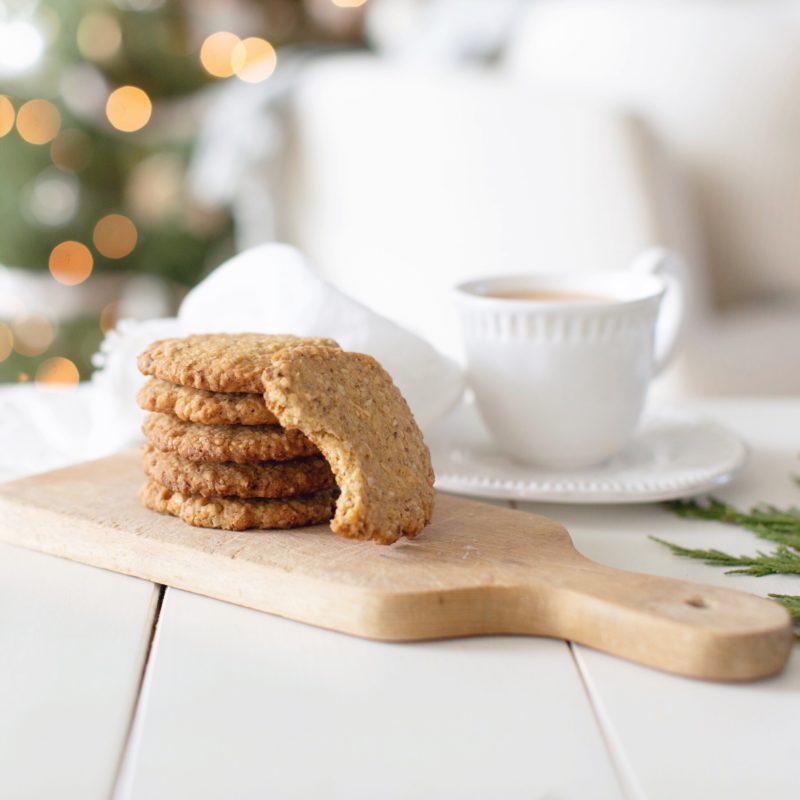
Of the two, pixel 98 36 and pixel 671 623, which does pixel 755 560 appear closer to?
pixel 671 623

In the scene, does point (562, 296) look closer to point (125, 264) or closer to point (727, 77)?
point (727, 77)

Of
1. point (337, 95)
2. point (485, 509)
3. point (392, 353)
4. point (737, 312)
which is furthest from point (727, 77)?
point (485, 509)

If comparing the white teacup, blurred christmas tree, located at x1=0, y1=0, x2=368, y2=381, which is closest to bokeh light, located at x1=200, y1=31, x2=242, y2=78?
blurred christmas tree, located at x1=0, y1=0, x2=368, y2=381

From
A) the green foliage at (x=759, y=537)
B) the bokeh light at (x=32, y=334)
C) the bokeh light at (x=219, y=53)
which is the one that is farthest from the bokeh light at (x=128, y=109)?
the green foliage at (x=759, y=537)

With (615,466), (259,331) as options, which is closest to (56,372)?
(259,331)

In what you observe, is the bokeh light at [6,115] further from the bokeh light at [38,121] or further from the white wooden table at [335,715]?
the white wooden table at [335,715]
